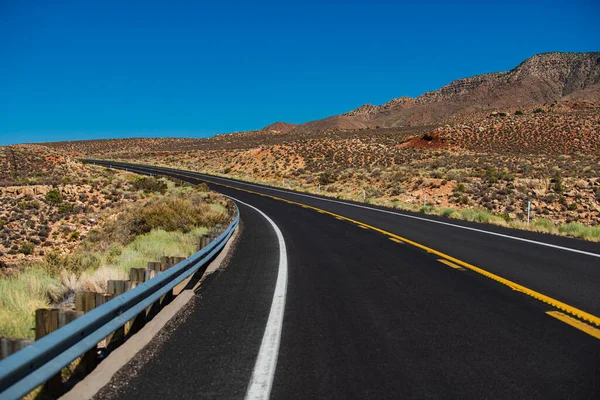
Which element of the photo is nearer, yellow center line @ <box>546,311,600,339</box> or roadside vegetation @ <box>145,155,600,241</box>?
yellow center line @ <box>546,311,600,339</box>

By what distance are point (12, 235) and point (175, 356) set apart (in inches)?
924

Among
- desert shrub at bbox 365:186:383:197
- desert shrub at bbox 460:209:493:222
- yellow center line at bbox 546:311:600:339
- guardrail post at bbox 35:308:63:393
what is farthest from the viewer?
desert shrub at bbox 365:186:383:197

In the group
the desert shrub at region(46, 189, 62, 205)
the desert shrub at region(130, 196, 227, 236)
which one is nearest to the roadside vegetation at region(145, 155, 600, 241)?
the desert shrub at region(130, 196, 227, 236)

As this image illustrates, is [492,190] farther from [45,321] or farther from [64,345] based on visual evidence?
[64,345]

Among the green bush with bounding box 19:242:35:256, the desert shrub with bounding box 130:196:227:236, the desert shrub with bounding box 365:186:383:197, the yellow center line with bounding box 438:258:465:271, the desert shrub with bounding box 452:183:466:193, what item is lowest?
the green bush with bounding box 19:242:35:256

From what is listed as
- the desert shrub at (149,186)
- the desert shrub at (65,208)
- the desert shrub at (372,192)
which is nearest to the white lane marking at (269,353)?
the desert shrub at (65,208)

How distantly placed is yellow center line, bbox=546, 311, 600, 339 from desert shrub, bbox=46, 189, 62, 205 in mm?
30434

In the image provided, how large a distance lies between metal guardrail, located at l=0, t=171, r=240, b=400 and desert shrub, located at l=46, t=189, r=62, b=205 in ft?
91.7

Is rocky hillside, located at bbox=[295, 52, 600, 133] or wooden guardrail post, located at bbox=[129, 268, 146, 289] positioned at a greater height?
rocky hillside, located at bbox=[295, 52, 600, 133]

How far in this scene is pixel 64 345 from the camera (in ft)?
10.8

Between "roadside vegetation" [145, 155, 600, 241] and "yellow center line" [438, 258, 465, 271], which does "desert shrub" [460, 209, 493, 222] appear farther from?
"yellow center line" [438, 258, 465, 271]

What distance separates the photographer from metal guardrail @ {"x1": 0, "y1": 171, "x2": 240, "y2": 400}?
2.68 metres

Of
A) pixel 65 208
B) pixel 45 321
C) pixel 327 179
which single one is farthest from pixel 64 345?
pixel 327 179

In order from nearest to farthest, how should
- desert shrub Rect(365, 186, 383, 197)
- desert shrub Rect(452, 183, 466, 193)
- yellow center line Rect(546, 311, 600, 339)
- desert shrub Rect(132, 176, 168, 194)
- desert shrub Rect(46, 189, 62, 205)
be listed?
yellow center line Rect(546, 311, 600, 339) < desert shrub Rect(46, 189, 62, 205) < desert shrub Rect(452, 183, 466, 193) < desert shrub Rect(132, 176, 168, 194) < desert shrub Rect(365, 186, 383, 197)
